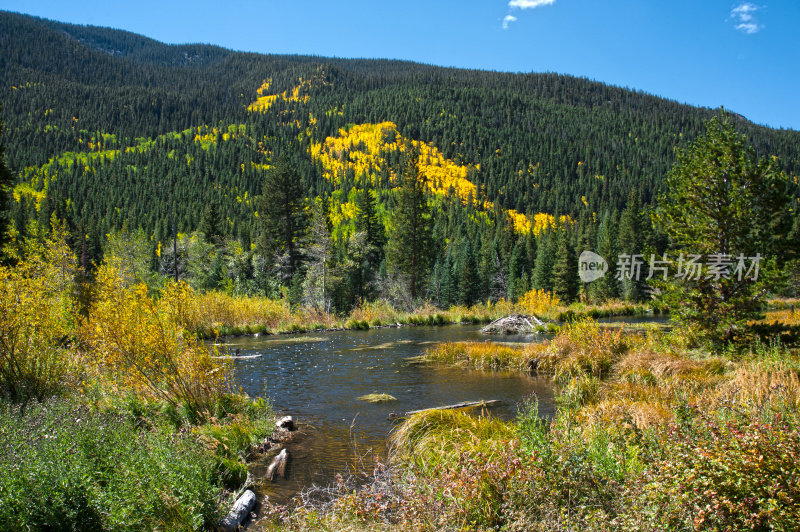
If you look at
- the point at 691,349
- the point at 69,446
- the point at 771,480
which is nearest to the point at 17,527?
the point at 69,446

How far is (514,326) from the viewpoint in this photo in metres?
25.3

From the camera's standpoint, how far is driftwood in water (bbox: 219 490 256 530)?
5145 millimetres

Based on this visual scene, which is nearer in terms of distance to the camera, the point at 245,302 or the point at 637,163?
the point at 245,302

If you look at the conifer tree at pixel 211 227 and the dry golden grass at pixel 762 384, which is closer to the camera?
the dry golden grass at pixel 762 384

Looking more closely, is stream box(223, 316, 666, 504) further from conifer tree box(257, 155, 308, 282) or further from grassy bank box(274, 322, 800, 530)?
conifer tree box(257, 155, 308, 282)

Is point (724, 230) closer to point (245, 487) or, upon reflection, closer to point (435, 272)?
point (245, 487)

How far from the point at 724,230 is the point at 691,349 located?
313cm

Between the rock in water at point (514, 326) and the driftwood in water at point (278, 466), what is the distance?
19.0 m

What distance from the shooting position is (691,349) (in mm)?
12391

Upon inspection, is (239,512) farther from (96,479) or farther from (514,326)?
(514,326)

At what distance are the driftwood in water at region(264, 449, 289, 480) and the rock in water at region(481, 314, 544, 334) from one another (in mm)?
18991

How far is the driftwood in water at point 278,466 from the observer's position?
21.9ft

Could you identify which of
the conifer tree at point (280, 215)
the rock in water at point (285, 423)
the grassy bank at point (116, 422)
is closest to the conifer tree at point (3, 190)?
the grassy bank at point (116, 422)

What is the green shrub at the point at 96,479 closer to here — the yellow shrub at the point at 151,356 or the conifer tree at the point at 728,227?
the yellow shrub at the point at 151,356
